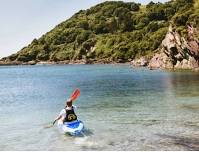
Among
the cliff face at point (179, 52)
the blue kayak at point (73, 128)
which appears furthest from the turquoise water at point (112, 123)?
the cliff face at point (179, 52)

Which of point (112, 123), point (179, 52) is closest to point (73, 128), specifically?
point (112, 123)

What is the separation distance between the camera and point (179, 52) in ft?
410

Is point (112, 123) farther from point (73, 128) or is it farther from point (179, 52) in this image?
point (179, 52)

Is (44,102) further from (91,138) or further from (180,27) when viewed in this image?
(180,27)

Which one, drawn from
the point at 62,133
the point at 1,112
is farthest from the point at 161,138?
the point at 1,112

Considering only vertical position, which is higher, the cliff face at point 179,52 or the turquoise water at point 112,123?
the cliff face at point 179,52

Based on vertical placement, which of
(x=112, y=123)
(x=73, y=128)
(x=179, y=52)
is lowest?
(x=112, y=123)

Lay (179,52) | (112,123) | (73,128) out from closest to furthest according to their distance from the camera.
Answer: (73,128) < (112,123) < (179,52)

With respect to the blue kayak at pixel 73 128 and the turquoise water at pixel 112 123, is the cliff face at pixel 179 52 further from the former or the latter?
the blue kayak at pixel 73 128

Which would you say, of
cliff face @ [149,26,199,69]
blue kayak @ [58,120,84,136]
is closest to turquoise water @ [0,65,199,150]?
blue kayak @ [58,120,84,136]

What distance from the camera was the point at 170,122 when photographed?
37000mm

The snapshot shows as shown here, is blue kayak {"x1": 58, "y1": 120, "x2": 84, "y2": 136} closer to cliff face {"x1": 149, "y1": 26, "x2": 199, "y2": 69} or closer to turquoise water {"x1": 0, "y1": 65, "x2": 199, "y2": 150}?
turquoise water {"x1": 0, "y1": 65, "x2": 199, "y2": 150}

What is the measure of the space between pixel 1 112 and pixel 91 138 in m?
20.6

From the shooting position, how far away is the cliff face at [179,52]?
111m
